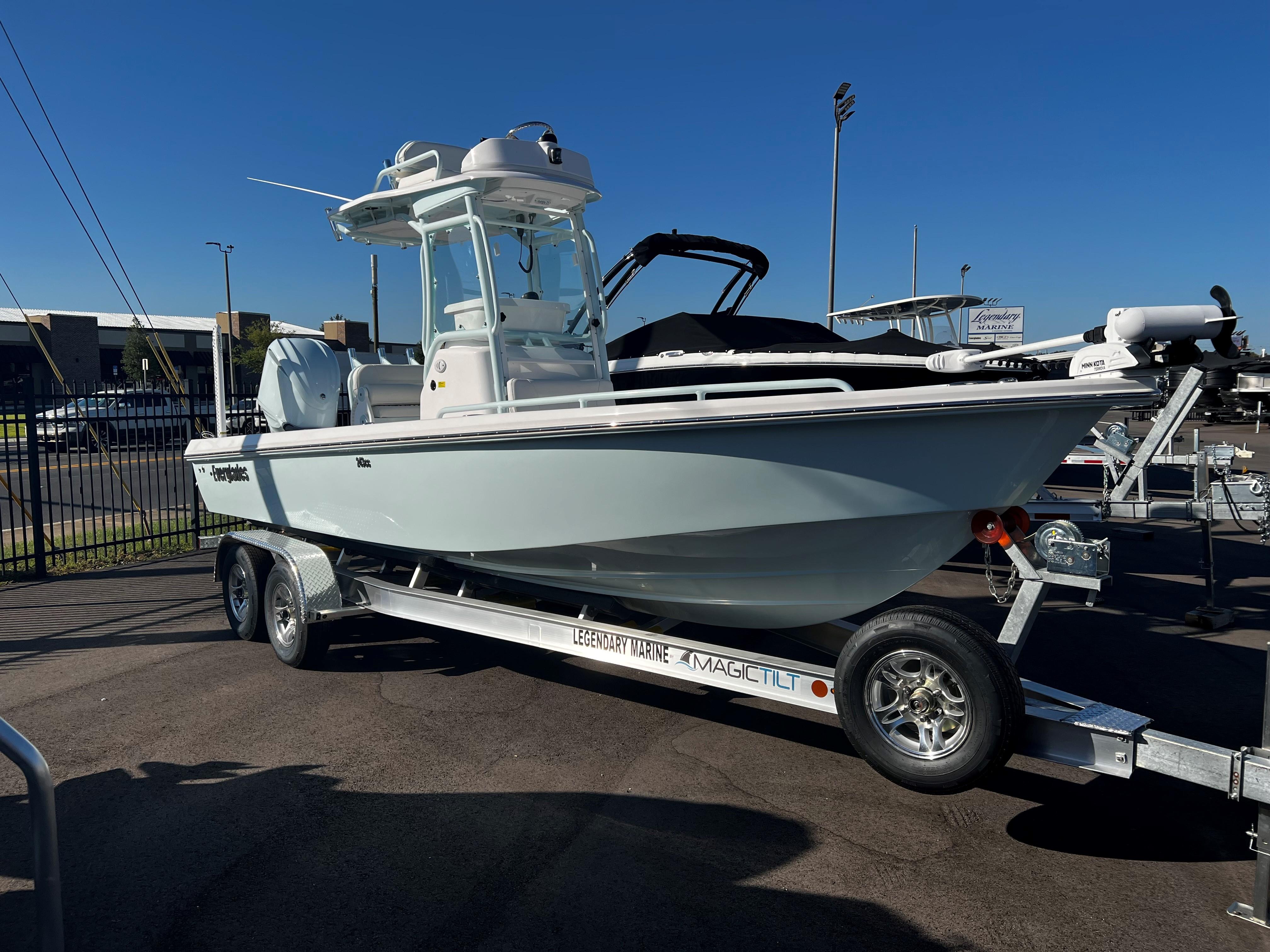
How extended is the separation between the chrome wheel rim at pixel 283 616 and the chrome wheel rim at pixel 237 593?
0.50 m

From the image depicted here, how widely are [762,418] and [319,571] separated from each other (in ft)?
10.7

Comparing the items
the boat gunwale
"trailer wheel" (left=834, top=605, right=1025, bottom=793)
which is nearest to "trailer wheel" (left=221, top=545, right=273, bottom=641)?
the boat gunwale

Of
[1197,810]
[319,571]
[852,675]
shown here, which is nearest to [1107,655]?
[1197,810]

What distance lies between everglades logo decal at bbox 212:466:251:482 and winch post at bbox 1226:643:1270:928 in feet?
19.5

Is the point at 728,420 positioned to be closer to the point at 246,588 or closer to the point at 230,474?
the point at 246,588

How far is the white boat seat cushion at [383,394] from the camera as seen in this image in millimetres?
5758

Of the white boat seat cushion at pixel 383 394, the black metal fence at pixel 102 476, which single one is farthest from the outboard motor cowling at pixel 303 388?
the black metal fence at pixel 102 476

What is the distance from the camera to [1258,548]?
30.4 ft

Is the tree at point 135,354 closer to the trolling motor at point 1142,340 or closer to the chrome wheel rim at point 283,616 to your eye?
the chrome wheel rim at point 283,616

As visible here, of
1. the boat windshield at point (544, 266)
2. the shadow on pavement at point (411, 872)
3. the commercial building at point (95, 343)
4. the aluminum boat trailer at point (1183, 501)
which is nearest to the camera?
the shadow on pavement at point (411, 872)

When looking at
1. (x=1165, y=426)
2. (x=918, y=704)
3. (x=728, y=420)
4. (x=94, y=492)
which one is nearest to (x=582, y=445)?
(x=728, y=420)

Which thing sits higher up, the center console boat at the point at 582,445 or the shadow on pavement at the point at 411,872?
the center console boat at the point at 582,445

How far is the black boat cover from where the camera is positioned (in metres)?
9.23

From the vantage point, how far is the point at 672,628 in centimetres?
476
